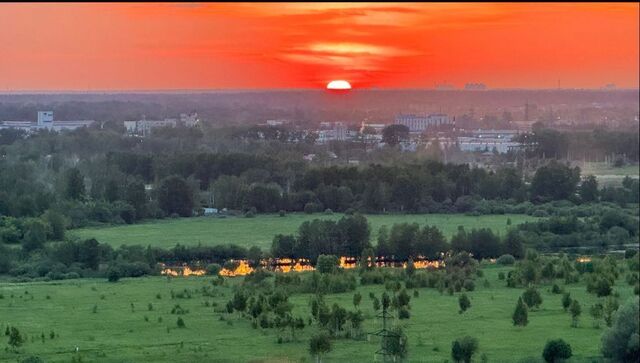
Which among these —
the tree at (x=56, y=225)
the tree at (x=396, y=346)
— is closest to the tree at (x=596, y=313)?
the tree at (x=396, y=346)

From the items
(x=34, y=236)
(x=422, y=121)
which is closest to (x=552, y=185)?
(x=34, y=236)

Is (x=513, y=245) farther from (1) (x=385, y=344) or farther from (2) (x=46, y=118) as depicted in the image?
(2) (x=46, y=118)

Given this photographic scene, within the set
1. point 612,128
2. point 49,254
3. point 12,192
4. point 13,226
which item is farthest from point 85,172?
point 612,128

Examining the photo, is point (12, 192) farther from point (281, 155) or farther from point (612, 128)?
point (612, 128)

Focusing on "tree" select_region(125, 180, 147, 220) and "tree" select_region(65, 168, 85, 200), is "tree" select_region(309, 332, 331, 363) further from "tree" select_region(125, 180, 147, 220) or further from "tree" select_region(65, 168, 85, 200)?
"tree" select_region(65, 168, 85, 200)

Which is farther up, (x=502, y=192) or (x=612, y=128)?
(x=612, y=128)
